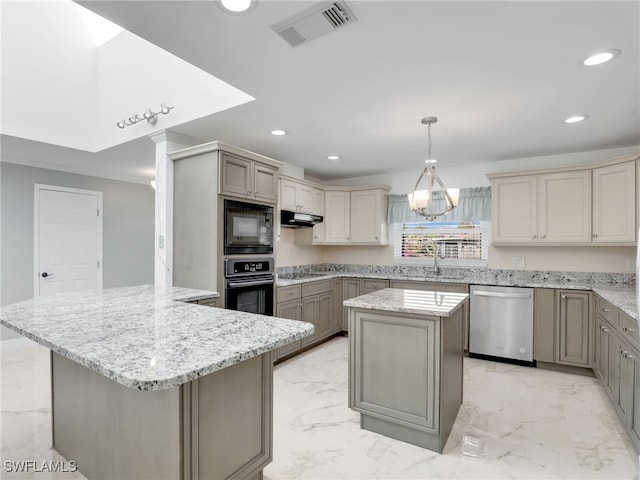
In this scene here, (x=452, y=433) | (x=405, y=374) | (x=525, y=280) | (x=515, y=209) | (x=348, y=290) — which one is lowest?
(x=452, y=433)

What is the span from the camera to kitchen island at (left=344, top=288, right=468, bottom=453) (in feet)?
6.95

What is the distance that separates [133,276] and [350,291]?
3.57m

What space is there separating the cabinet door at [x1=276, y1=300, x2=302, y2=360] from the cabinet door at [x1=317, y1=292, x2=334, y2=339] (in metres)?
0.44

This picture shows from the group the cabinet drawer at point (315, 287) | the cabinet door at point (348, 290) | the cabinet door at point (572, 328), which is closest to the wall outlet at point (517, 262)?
the cabinet door at point (572, 328)

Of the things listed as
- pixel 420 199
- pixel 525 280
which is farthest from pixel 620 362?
pixel 420 199

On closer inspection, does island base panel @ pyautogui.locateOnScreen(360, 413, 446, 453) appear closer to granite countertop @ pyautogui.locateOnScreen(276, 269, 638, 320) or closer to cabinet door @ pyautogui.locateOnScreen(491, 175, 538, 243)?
granite countertop @ pyautogui.locateOnScreen(276, 269, 638, 320)

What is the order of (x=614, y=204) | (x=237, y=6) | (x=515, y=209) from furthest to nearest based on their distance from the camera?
(x=515, y=209), (x=614, y=204), (x=237, y=6)

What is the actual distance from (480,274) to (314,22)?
3.85 meters

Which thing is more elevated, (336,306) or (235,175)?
(235,175)

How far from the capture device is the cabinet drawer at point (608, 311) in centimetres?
255

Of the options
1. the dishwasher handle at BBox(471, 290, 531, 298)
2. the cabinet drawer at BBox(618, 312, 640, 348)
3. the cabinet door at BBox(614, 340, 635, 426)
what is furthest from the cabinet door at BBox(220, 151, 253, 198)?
the cabinet door at BBox(614, 340, 635, 426)

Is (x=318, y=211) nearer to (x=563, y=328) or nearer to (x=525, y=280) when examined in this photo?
(x=525, y=280)

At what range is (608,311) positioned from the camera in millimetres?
2768

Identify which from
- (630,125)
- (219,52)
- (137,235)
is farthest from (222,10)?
(137,235)
